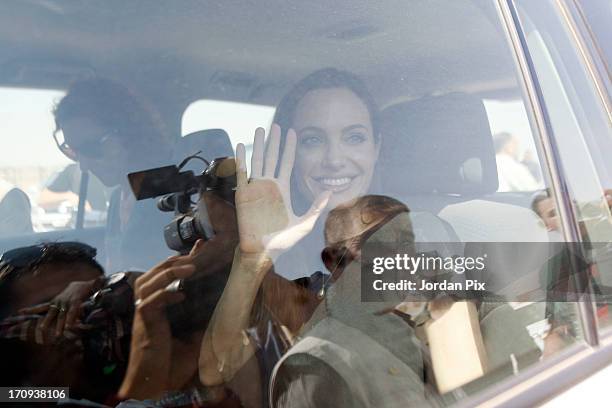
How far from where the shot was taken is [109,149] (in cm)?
133

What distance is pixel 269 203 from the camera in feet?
4.72

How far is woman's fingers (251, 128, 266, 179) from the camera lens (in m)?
1.43

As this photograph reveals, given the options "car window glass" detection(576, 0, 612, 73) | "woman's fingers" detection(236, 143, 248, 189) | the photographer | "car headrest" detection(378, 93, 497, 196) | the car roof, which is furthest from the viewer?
"car window glass" detection(576, 0, 612, 73)

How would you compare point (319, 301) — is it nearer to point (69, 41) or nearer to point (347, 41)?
point (347, 41)

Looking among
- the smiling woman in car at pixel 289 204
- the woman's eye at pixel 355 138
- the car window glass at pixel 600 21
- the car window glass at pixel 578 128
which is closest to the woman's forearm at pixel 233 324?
the smiling woman in car at pixel 289 204

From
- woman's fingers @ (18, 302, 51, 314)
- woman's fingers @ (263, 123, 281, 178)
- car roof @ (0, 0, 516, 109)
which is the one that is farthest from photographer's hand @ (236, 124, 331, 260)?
woman's fingers @ (18, 302, 51, 314)

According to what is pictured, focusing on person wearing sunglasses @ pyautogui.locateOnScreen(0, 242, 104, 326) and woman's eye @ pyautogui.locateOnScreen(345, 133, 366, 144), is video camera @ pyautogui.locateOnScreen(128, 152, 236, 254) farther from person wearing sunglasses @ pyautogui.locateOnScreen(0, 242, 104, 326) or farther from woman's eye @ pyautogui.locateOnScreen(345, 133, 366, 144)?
woman's eye @ pyautogui.locateOnScreen(345, 133, 366, 144)

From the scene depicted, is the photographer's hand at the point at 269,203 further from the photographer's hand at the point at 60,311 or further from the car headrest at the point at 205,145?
the photographer's hand at the point at 60,311

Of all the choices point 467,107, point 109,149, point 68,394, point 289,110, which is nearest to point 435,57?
point 467,107

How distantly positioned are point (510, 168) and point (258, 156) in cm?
64

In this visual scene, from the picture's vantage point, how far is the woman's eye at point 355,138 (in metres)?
1.50

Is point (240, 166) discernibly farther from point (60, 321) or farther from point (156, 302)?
point (60, 321)

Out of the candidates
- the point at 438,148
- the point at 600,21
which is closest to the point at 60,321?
the point at 438,148

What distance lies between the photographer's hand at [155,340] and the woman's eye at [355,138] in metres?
0.48
